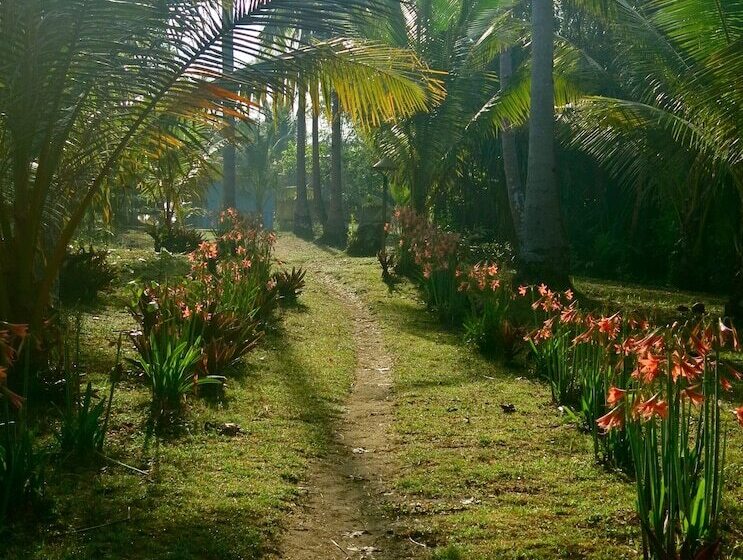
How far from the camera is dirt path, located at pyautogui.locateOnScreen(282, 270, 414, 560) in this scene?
169 inches

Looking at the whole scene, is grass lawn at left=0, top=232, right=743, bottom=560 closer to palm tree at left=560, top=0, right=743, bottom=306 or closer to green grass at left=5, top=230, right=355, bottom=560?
green grass at left=5, top=230, right=355, bottom=560

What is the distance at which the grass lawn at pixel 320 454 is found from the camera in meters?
4.17

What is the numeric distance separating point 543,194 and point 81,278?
660cm

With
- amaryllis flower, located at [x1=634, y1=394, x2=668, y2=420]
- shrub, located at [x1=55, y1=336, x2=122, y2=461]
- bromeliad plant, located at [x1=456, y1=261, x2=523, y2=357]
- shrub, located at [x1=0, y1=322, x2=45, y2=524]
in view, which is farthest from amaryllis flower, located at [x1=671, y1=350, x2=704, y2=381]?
bromeliad plant, located at [x1=456, y1=261, x2=523, y2=357]

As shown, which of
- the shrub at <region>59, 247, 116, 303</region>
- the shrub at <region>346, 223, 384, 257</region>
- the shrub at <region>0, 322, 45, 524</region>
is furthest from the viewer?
the shrub at <region>346, 223, 384, 257</region>

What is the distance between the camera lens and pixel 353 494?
5145mm

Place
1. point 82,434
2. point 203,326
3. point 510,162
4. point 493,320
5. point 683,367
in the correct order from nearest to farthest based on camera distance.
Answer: point 683,367
point 82,434
point 203,326
point 493,320
point 510,162

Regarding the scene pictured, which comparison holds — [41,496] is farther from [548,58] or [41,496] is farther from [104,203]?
[548,58]

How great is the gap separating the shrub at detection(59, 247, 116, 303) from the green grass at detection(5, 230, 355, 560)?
2.26 metres

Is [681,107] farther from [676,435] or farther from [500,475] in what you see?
[676,435]

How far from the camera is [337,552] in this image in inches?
168

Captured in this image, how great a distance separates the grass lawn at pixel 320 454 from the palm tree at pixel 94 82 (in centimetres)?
146

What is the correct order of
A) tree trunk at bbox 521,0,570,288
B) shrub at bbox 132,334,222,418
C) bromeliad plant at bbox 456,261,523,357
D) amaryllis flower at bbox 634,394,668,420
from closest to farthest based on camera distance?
amaryllis flower at bbox 634,394,668,420, shrub at bbox 132,334,222,418, bromeliad plant at bbox 456,261,523,357, tree trunk at bbox 521,0,570,288

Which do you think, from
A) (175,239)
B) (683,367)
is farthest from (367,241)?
(683,367)
